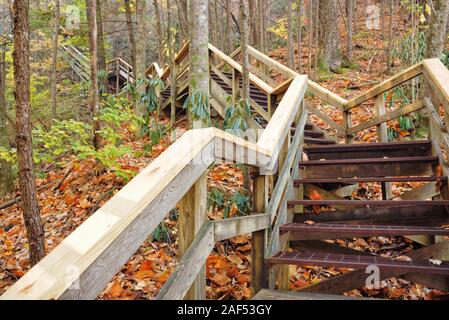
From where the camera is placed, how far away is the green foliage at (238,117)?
15.0 feet

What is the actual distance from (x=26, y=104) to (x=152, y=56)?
21.2m

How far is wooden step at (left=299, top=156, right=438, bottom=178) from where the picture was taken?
13.6ft

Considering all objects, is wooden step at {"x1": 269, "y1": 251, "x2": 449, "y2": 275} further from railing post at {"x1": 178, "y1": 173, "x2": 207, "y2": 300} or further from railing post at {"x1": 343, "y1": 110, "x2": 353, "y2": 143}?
railing post at {"x1": 343, "y1": 110, "x2": 353, "y2": 143}

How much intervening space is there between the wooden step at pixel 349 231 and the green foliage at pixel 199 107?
2058mm

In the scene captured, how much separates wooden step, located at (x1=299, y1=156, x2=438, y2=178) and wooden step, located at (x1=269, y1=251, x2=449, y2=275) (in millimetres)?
1789

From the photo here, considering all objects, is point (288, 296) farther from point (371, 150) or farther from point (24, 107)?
point (371, 150)

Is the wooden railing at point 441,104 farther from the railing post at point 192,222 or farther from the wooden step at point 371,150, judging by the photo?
the railing post at point 192,222

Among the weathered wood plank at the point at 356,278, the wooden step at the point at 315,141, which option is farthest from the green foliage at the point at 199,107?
the weathered wood plank at the point at 356,278

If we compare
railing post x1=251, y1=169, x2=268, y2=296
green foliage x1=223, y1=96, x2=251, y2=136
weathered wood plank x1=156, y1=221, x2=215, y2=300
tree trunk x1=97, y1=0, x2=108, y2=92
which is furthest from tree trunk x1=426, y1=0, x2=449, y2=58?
tree trunk x1=97, y1=0, x2=108, y2=92

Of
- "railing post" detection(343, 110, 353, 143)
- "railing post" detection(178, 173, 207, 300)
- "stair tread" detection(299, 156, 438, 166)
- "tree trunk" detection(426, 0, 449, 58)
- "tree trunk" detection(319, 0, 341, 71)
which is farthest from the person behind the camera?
"tree trunk" detection(319, 0, 341, 71)

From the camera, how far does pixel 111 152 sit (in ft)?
17.8

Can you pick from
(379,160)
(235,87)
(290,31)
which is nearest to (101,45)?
(290,31)

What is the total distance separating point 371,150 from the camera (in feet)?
16.3
